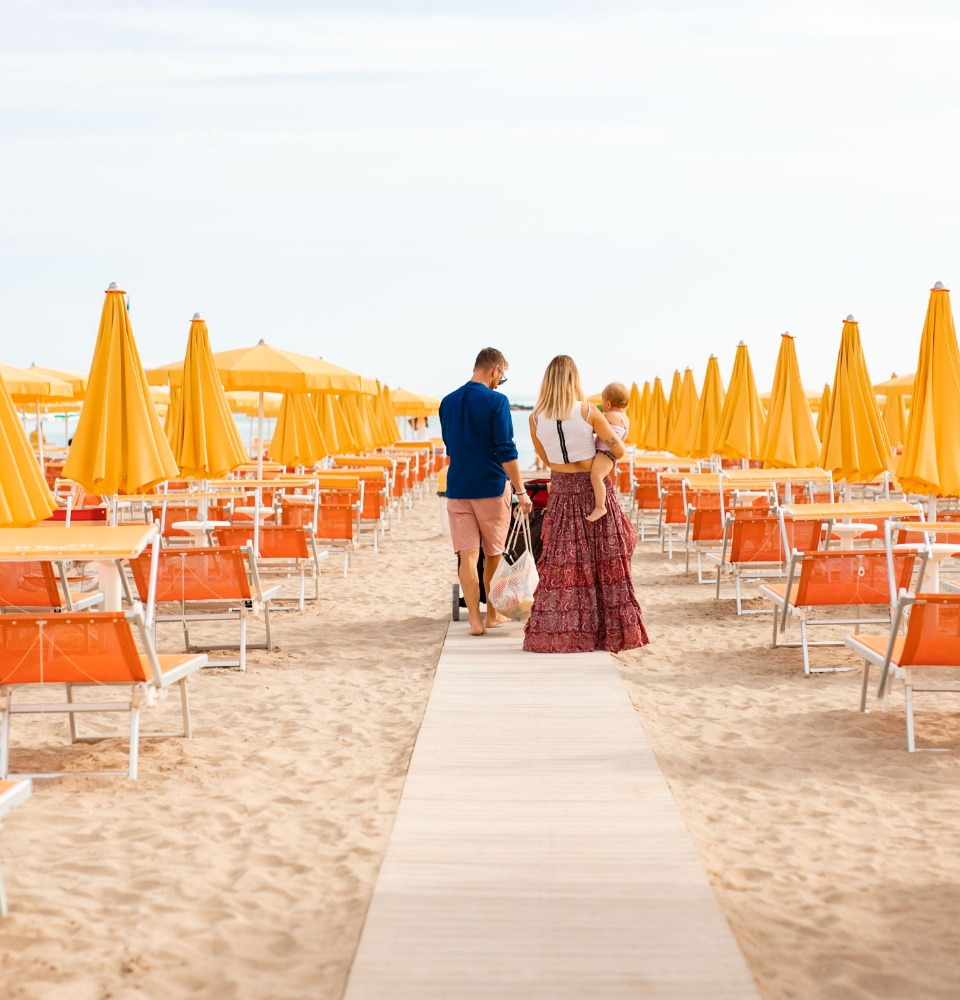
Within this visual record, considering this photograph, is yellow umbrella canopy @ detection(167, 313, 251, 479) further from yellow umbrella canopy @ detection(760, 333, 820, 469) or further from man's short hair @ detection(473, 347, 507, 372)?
yellow umbrella canopy @ detection(760, 333, 820, 469)

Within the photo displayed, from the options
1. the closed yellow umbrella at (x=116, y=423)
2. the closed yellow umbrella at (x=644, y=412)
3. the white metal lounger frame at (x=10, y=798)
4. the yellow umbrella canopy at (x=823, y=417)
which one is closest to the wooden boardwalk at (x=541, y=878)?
the white metal lounger frame at (x=10, y=798)

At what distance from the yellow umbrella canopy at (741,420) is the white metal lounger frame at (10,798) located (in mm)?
9857

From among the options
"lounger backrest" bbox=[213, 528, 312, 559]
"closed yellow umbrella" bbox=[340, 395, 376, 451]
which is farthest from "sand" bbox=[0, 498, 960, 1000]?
"closed yellow umbrella" bbox=[340, 395, 376, 451]

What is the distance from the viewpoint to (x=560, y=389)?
21.4 feet

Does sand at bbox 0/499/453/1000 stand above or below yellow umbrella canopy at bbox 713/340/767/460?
below

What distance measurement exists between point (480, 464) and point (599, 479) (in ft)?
2.84

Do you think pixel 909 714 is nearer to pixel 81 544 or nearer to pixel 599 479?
pixel 599 479

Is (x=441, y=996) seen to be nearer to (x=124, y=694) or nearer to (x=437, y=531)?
(x=124, y=694)

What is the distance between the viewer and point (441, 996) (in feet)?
8.64

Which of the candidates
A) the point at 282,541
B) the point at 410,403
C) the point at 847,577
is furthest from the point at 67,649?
the point at 410,403

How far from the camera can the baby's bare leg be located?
6555 mm

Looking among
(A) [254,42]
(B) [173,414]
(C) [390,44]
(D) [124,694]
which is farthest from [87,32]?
(D) [124,694]

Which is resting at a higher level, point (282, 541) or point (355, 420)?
point (355, 420)

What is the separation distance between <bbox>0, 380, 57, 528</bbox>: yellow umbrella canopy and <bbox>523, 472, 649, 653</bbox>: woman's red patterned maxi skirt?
2.78m
